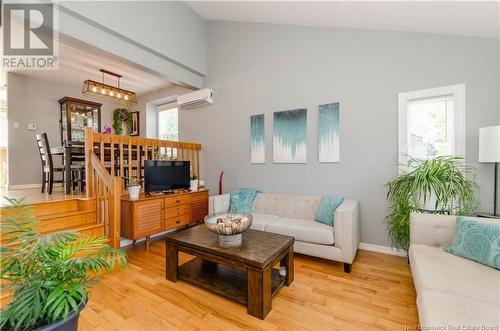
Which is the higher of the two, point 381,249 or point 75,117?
point 75,117

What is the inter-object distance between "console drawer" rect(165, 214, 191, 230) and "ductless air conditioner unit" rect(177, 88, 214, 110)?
2.29 m

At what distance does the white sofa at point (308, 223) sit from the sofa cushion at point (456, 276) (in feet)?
2.38

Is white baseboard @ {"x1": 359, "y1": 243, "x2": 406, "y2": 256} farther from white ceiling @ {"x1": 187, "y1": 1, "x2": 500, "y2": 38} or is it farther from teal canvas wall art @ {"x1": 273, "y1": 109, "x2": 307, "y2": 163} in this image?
white ceiling @ {"x1": 187, "y1": 1, "x2": 500, "y2": 38}

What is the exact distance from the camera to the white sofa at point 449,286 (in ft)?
3.60

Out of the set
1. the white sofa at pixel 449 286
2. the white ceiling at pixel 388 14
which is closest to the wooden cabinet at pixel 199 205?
the white sofa at pixel 449 286

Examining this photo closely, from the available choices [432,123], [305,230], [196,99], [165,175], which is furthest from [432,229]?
[196,99]

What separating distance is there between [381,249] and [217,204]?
93.0 inches

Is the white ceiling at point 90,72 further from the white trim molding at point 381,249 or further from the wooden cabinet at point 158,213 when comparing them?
the white trim molding at point 381,249

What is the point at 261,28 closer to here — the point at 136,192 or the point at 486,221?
the point at 136,192

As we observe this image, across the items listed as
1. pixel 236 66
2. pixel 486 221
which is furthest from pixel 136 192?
pixel 486 221

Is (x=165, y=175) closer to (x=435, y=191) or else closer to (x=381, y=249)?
(x=381, y=249)

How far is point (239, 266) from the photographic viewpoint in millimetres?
1803

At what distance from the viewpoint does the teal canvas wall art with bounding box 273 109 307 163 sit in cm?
342

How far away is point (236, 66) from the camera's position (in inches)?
164
